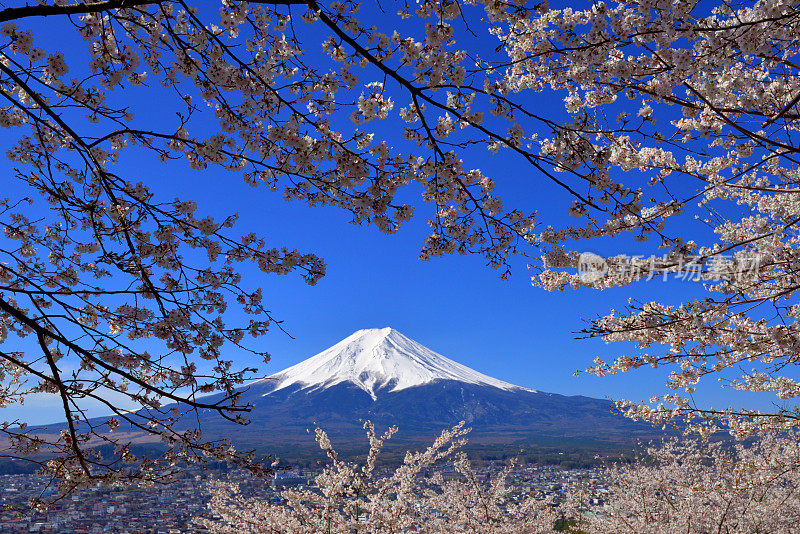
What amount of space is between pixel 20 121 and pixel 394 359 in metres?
124

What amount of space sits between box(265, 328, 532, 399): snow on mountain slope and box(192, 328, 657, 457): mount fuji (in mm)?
275

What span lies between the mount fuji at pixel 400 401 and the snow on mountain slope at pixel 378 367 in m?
0.27

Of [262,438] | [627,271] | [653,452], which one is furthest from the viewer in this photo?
[262,438]

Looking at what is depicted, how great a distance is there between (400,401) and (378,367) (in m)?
18.2

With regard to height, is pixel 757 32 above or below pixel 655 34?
below

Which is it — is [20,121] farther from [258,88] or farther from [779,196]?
[779,196]

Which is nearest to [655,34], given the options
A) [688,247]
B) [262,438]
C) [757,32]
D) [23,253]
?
[757,32]

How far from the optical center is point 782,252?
3311mm

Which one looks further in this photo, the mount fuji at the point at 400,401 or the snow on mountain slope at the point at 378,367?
the snow on mountain slope at the point at 378,367

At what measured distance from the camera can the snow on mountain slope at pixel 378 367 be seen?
108 m

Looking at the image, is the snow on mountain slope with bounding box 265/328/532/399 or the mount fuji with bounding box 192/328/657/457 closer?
the mount fuji with bounding box 192/328/657/457

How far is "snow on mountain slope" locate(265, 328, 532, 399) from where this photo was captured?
107562 mm

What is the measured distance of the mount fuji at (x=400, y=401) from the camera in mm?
78312

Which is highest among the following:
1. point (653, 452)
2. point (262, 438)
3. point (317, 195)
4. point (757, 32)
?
point (757, 32)
